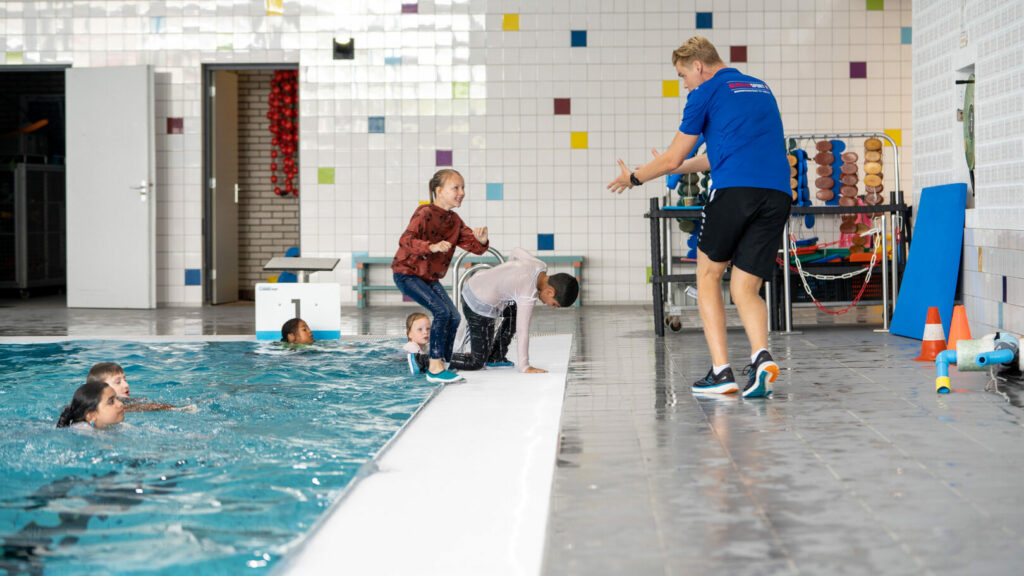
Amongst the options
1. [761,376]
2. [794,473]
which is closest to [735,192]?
[761,376]

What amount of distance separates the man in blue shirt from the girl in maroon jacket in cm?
100

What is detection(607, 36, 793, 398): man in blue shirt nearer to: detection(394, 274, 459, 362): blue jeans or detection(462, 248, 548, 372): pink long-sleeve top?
detection(462, 248, 548, 372): pink long-sleeve top

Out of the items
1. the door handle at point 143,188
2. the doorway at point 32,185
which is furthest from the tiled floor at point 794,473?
the doorway at point 32,185

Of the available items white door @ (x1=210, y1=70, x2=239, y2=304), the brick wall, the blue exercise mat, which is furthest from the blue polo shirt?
the brick wall

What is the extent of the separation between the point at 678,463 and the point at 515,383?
1.85 m

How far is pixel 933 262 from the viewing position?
6699mm

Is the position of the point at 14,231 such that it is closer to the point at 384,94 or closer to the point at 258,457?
the point at 384,94

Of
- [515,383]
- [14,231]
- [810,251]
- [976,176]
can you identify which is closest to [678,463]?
[515,383]

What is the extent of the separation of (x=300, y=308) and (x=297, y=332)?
0.38m

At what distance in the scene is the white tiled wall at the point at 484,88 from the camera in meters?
10.1

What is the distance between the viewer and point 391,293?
1039 cm

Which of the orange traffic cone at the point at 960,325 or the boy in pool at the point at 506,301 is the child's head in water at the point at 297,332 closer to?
the boy in pool at the point at 506,301

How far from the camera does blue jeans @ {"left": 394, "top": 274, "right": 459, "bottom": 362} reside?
16.8ft

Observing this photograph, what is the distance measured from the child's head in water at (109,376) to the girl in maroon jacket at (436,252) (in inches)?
59.4
